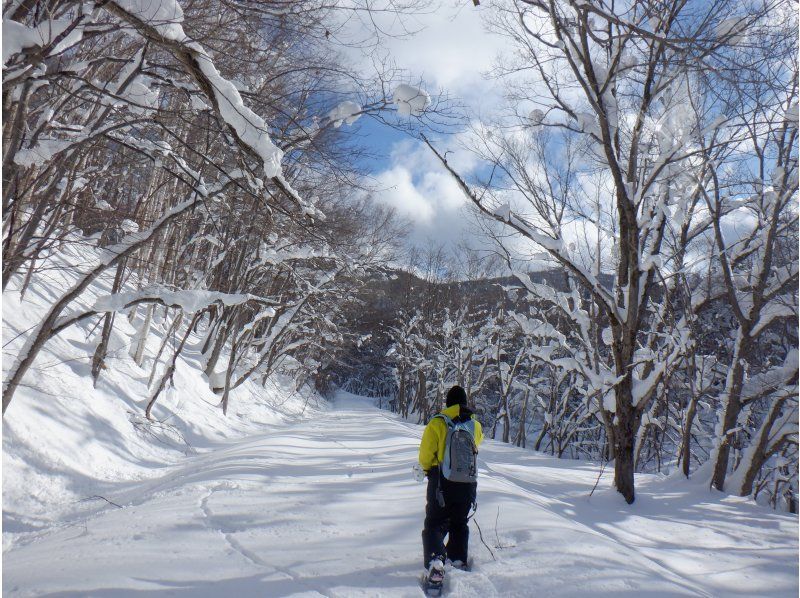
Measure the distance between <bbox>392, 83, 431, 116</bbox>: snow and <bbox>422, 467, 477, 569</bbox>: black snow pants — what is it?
282cm

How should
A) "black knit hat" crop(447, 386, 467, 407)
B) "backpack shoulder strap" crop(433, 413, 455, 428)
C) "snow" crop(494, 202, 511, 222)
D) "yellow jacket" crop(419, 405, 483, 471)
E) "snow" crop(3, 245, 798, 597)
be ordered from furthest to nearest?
"snow" crop(494, 202, 511, 222), "black knit hat" crop(447, 386, 467, 407), "backpack shoulder strap" crop(433, 413, 455, 428), "yellow jacket" crop(419, 405, 483, 471), "snow" crop(3, 245, 798, 597)

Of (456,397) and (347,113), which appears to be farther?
(456,397)

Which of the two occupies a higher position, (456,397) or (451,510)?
(456,397)

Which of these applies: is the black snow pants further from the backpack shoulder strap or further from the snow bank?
the snow bank

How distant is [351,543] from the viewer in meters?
4.20

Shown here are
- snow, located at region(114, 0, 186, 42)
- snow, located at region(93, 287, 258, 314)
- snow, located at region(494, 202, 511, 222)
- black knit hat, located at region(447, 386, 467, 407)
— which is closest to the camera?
snow, located at region(114, 0, 186, 42)

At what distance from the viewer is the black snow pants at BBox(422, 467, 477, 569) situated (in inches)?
156

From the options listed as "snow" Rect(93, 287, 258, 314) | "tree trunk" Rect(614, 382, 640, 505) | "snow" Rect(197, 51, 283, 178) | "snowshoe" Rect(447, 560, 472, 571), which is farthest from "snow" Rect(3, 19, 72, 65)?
"tree trunk" Rect(614, 382, 640, 505)

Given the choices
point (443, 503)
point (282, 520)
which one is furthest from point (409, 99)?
point (282, 520)

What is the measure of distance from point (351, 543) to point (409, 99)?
11.8ft

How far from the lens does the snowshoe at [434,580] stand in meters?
3.54

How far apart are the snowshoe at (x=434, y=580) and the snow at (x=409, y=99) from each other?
329 cm

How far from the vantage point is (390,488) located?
6.16m

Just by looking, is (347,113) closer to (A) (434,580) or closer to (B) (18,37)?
(B) (18,37)
